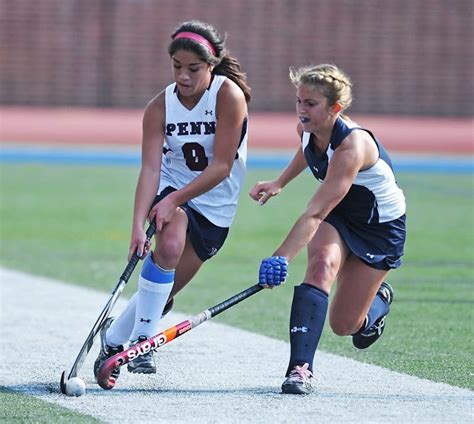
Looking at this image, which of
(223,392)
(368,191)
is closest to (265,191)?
(368,191)

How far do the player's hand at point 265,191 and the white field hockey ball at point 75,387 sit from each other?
4.86 ft

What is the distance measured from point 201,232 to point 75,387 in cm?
109

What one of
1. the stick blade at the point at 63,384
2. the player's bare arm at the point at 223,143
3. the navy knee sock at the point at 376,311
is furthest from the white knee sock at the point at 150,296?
the navy knee sock at the point at 376,311

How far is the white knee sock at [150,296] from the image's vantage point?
6.02 metres

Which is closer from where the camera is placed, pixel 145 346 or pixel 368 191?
pixel 145 346

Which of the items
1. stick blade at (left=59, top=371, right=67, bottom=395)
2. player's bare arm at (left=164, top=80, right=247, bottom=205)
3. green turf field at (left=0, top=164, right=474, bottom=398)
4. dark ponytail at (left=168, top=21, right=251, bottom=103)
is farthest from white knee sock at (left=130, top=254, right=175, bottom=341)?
green turf field at (left=0, top=164, right=474, bottom=398)

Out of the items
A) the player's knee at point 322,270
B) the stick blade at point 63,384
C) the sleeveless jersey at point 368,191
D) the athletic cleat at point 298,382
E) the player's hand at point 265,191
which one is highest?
the sleeveless jersey at point 368,191

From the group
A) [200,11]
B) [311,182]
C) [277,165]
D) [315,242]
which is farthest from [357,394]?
[200,11]

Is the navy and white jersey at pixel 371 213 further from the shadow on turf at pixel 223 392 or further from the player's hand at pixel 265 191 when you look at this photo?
the shadow on turf at pixel 223 392

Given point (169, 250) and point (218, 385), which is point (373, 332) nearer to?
point (218, 385)

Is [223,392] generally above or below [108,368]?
below

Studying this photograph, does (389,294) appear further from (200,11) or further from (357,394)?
(200,11)

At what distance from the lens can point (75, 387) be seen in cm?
559

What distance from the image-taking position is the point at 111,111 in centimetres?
3338
